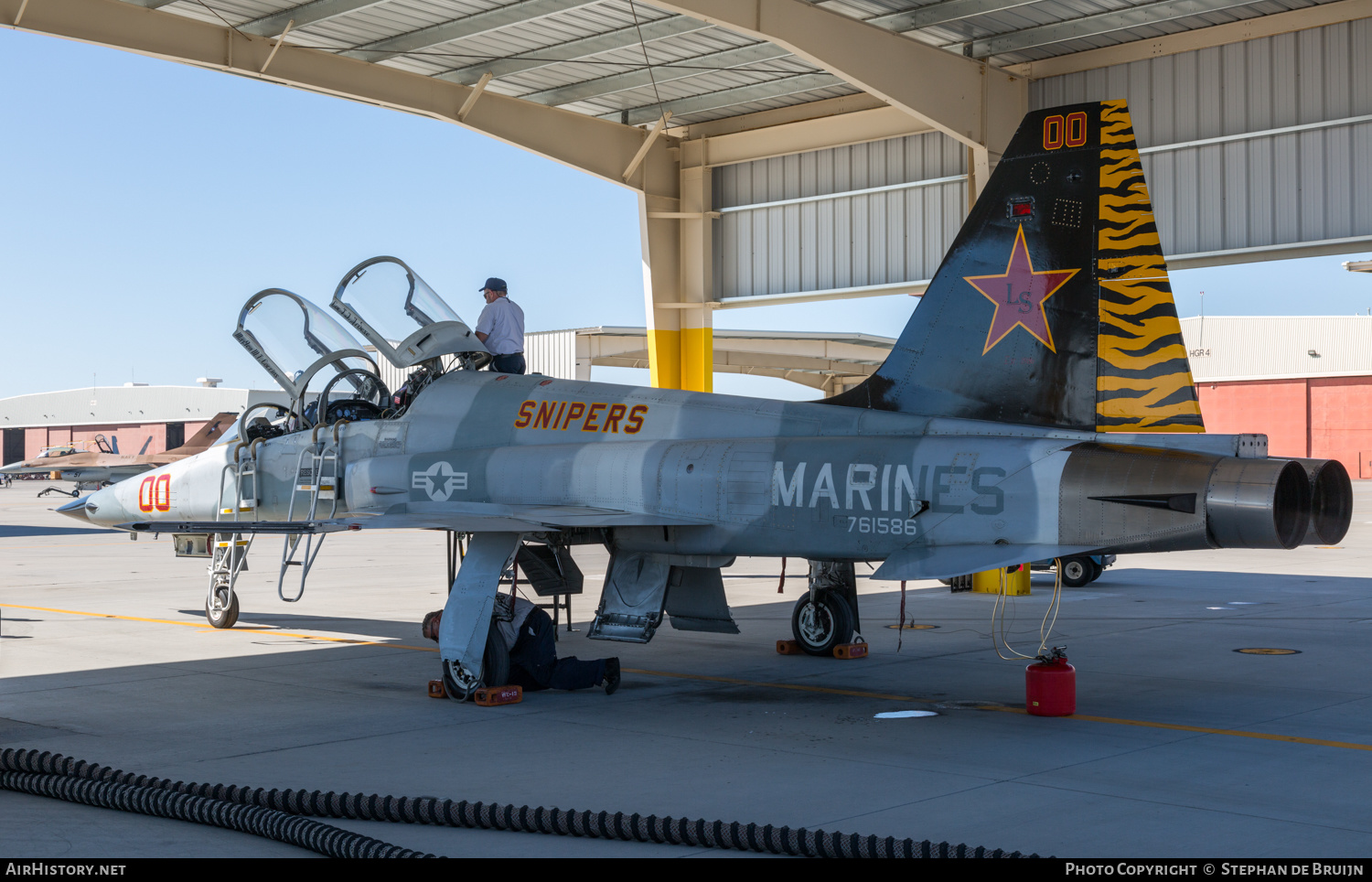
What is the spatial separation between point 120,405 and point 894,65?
288 ft

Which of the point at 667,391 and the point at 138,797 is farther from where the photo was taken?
the point at 667,391

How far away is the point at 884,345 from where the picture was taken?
4988 cm

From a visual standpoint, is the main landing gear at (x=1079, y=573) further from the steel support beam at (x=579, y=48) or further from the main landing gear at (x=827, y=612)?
the steel support beam at (x=579, y=48)

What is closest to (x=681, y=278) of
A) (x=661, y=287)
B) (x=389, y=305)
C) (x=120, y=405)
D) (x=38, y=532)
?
(x=661, y=287)

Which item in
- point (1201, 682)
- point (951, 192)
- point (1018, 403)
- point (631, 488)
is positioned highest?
point (951, 192)

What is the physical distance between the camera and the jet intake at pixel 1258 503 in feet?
22.9

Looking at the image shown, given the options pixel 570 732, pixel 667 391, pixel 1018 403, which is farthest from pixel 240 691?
pixel 1018 403

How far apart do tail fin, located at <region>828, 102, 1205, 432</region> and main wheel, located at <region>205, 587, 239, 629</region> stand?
782cm

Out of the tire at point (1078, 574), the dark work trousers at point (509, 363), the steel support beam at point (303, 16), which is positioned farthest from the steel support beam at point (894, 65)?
the tire at point (1078, 574)

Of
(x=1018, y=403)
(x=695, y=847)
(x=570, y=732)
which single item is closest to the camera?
(x=695, y=847)

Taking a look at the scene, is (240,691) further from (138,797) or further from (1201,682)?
(1201,682)

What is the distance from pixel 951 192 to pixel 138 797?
15.0m

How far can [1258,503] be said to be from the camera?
696 centimetres

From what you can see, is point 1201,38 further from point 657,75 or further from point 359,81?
point 359,81
